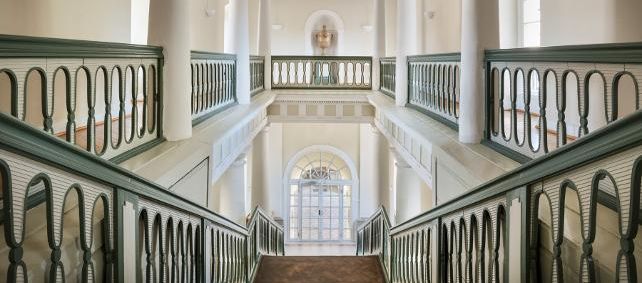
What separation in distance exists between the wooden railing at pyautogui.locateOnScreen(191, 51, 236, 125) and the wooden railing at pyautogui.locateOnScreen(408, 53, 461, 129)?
3129mm

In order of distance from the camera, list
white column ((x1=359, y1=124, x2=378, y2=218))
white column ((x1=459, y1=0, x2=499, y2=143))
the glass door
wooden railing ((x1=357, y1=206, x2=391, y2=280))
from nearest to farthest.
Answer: white column ((x1=459, y1=0, x2=499, y2=143))
wooden railing ((x1=357, y1=206, x2=391, y2=280))
white column ((x1=359, y1=124, x2=378, y2=218))
the glass door

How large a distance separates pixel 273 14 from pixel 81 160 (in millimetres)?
20261

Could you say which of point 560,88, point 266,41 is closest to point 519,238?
point 560,88

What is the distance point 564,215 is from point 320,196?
1969 centimetres

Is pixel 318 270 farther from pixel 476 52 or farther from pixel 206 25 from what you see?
pixel 206 25

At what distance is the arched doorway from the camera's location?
22094mm

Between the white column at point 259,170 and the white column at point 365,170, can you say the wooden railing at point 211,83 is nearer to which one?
the white column at point 259,170

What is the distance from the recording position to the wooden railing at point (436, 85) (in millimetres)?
7406

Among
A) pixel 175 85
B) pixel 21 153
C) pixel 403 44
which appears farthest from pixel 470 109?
pixel 403 44

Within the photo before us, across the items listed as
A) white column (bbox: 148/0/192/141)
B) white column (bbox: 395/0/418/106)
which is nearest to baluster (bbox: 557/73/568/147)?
white column (bbox: 148/0/192/141)

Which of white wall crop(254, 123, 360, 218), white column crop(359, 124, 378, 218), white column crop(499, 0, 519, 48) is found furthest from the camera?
white wall crop(254, 123, 360, 218)

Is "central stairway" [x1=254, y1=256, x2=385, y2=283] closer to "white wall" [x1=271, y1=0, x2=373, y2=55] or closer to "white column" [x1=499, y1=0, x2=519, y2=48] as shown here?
"white column" [x1=499, y1=0, x2=519, y2=48]

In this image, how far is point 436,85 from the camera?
8.55 meters

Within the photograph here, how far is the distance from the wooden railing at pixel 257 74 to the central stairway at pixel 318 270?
5.29 metres
